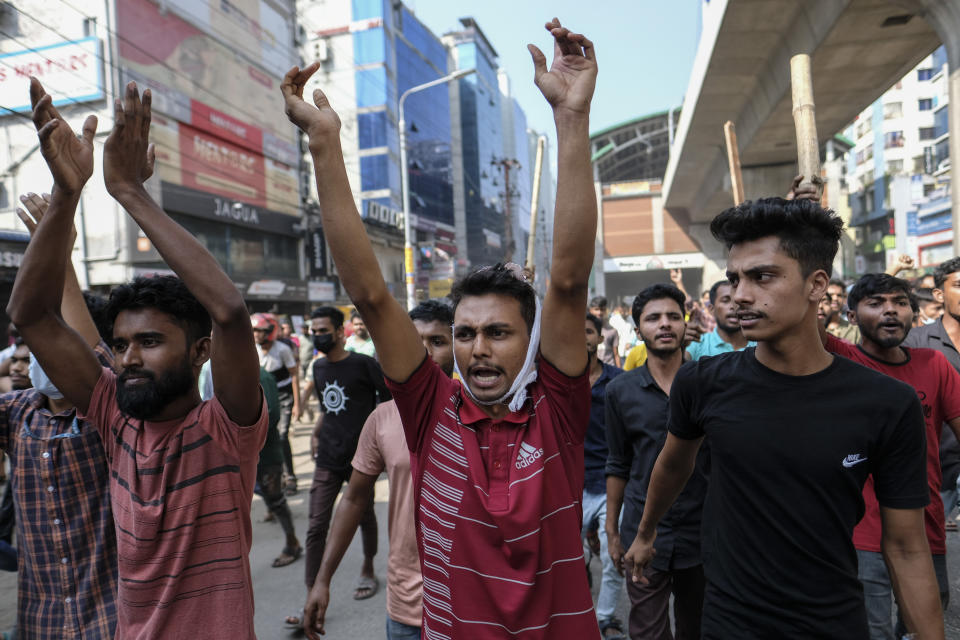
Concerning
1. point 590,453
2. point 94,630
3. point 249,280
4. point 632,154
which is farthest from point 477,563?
point 632,154

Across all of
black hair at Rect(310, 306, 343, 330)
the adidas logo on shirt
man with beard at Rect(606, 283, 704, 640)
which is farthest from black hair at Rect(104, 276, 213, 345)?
black hair at Rect(310, 306, 343, 330)

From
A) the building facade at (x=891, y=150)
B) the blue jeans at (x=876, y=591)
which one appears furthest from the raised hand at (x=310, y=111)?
the building facade at (x=891, y=150)

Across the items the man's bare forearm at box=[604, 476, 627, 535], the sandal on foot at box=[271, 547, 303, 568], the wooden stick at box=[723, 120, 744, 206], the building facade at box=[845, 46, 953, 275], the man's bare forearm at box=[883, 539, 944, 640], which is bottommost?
the sandal on foot at box=[271, 547, 303, 568]

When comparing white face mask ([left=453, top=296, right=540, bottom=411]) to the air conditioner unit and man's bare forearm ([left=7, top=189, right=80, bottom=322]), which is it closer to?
man's bare forearm ([left=7, top=189, right=80, bottom=322])

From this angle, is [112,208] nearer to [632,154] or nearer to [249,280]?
[249,280]

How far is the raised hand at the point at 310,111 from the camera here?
1.65 meters

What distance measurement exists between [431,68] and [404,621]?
173 ft

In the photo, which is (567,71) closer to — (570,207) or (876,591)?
(570,207)

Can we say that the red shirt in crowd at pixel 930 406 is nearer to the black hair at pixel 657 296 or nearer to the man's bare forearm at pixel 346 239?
the black hair at pixel 657 296

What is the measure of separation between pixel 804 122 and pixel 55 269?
3.82 meters

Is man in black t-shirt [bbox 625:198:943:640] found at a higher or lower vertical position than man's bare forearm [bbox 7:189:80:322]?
lower

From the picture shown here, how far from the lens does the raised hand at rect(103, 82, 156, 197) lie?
1854 millimetres

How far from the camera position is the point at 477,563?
5.24 ft

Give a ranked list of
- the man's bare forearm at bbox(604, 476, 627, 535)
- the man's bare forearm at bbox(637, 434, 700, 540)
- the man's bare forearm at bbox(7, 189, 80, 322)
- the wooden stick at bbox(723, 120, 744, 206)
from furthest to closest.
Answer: the wooden stick at bbox(723, 120, 744, 206) < the man's bare forearm at bbox(604, 476, 627, 535) < the man's bare forearm at bbox(637, 434, 700, 540) < the man's bare forearm at bbox(7, 189, 80, 322)
